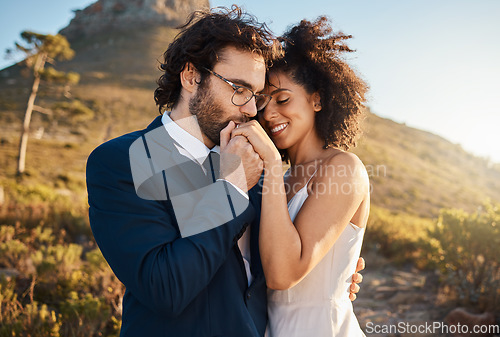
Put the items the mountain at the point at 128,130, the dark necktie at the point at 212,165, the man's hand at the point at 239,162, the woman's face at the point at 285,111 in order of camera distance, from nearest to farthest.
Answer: the man's hand at the point at 239,162
the dark necktie at the point at 212,165
the woman's face at the point at 285,111
the mountain at the point at 128,130

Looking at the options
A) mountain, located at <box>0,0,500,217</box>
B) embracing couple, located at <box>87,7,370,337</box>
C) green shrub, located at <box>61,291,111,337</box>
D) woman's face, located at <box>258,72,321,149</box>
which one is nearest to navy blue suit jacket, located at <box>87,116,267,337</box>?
embracing couple, located at <box>87,7,370,337</box>

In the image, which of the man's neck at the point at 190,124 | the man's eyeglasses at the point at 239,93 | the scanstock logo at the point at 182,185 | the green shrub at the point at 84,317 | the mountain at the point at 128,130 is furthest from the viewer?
the mountain at the point at 128,130

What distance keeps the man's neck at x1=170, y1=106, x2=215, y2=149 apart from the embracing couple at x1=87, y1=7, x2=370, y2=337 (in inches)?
0.4

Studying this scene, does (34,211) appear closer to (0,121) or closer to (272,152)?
(272,152)

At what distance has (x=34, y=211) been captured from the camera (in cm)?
781

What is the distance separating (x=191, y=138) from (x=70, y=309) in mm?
2959

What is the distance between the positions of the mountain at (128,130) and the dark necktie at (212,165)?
4.89 m

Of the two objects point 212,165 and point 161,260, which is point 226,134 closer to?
point 212,165

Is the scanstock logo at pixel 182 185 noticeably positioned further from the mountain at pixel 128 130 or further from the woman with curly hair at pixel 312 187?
the mountain at pixel 128 130

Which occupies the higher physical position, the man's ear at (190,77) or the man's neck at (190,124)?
the man's ear at (190,77)

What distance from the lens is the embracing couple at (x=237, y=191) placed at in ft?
4.51

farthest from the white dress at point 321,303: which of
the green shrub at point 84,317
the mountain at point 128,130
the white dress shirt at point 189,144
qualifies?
the mountain at point 128,130

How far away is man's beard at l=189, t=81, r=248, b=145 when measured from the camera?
196cm

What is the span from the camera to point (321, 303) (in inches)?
83.7
